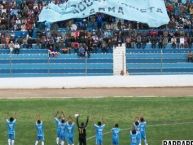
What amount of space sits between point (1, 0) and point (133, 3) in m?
9.72

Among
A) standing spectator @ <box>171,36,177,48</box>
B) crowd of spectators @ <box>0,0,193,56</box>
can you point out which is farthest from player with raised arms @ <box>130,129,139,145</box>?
standing spectator @ <box>171,36,177,48</box>

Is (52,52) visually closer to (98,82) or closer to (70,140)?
(98,82)

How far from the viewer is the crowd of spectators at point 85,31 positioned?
49.0 meters

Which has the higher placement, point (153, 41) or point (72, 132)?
point (153, 41)

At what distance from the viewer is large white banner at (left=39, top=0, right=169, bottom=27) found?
5084 centimetres

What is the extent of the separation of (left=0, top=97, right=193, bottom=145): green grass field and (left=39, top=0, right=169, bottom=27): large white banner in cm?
1107

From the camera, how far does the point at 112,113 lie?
3634 centimetres

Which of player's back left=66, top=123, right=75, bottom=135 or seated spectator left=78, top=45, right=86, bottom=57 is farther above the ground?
seated spectator left=78, top=45, right=86, bottom=57

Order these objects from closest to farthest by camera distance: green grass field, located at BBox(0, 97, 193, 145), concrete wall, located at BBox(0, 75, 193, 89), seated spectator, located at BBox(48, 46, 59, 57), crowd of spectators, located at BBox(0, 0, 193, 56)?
green grass field, located at BBox(0, 97, 193, 145) → concrete wall, located at BBox(0, 75, 193, 89) → seated spectator, located at BBox(48, 46, 59, 57) → crowd of spectators, located at BBox(0, 0, 193, 56)

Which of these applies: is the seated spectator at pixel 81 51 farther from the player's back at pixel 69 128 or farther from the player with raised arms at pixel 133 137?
the player with raised arms at pixel 133 137

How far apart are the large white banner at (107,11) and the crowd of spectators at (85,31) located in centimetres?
73

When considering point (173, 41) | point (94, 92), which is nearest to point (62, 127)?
point (94, 92)

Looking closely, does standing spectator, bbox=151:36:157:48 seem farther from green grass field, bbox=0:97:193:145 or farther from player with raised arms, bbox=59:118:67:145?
player with raised arms, bbox=59:118:67:145

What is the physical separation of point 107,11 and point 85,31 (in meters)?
2.17
